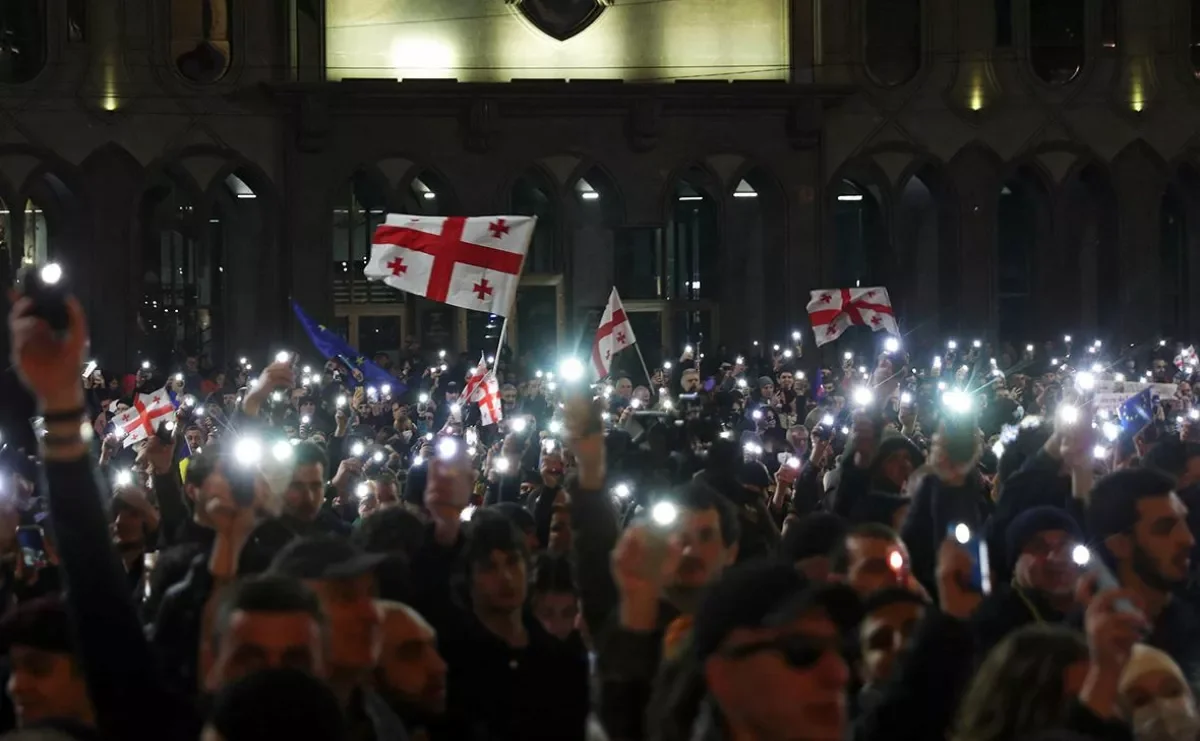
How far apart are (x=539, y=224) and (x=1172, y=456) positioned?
2221cm

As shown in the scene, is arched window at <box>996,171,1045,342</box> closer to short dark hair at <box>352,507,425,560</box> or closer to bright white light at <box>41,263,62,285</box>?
short dark hair at <box>352,507,425,560</box>

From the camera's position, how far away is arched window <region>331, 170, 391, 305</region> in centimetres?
2925

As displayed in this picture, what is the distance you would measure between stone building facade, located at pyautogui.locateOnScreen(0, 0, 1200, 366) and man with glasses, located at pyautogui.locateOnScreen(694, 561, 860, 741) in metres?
24.8

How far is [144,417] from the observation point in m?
14.6

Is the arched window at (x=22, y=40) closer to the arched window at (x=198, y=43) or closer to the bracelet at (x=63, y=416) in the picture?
the arched window at (x=198, y=43)

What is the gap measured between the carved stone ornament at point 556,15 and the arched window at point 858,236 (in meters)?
5.55

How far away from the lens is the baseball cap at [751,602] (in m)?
3.41

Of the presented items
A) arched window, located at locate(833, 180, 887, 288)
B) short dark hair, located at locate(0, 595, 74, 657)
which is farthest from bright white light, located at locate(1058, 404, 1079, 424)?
arched window, located at locate(833, 180, 887, 288)

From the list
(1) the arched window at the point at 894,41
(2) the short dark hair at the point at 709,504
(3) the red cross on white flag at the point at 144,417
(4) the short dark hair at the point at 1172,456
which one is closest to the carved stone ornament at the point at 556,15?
(1) the arched window at the point at 894,41

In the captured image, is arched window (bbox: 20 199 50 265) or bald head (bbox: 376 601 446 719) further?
arched window (bbox: 20 199 50 265)

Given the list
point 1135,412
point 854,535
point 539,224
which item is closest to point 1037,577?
point 854,535

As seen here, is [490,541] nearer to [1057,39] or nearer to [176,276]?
[176,276]

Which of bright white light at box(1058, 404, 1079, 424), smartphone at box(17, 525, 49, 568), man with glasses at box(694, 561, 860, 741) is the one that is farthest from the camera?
bright white light at box(1058, 404, 1079, 424)

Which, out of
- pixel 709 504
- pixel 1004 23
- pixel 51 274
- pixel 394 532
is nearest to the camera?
pixel 51 274
